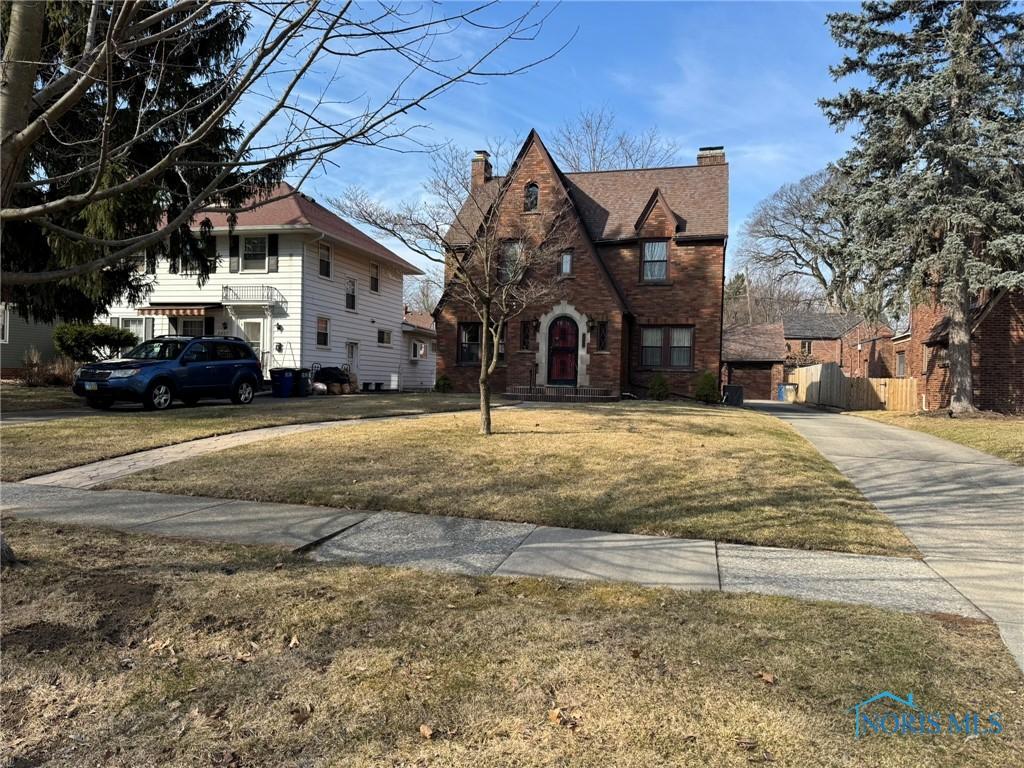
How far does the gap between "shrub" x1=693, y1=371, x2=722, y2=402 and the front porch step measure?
11.3ft

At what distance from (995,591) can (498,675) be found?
3648mm

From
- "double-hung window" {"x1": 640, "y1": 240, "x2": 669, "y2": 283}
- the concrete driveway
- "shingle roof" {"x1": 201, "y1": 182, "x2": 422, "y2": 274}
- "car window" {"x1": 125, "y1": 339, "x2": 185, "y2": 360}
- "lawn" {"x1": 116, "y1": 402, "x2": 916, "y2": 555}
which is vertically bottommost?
the concrete driveway

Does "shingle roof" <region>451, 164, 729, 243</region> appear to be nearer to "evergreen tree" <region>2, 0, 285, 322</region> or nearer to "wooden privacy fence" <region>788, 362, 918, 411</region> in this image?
"wooden privacy fence" <region>788, 362, 918, 411</region>

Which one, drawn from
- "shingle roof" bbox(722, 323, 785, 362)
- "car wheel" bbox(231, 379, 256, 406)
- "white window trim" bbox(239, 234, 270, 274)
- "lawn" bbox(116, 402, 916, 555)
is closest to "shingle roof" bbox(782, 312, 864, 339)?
"shingle roof" bbox(722, 323, 785, 362)

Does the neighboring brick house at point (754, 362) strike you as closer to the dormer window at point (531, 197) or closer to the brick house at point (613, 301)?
the brick house at point (613, 301)

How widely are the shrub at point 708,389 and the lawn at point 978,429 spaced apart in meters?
4.95

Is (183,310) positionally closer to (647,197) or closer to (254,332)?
(254,332)

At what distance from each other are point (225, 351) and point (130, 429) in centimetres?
598

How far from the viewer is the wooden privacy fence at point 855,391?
2367cm

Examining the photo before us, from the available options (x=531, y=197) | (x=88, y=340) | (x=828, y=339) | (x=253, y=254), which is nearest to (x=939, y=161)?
(x=531, y=197)

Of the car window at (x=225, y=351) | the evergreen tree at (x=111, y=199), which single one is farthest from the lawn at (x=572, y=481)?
the car window at (x=225, y=351)

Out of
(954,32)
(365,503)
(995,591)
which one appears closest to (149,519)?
(365,503)

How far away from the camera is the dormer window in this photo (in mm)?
22217

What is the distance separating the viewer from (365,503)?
6449 mm
